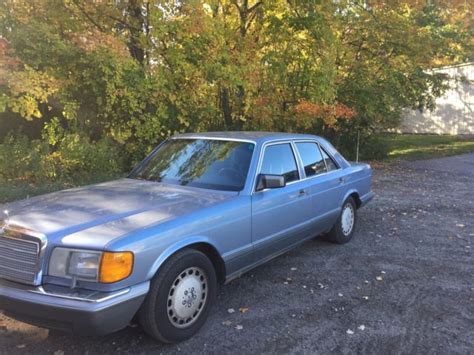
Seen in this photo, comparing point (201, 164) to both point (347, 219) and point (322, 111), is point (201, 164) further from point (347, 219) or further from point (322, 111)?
point (322, 111)

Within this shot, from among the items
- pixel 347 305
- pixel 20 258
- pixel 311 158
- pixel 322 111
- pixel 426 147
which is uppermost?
pixel 322 111

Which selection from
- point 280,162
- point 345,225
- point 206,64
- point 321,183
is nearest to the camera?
point 280,162

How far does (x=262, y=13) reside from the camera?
35.9 feet

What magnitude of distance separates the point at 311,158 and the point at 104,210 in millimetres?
2707

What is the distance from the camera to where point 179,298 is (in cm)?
352

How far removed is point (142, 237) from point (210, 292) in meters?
0.87

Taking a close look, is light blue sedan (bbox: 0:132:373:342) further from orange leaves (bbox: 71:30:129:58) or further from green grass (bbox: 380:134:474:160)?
green grass (bbox: 380:134:474:160)

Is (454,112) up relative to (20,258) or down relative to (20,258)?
up

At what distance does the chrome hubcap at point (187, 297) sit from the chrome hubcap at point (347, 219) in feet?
9.35

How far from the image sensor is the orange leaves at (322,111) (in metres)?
11.2

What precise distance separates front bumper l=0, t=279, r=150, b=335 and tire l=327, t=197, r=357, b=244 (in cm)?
334

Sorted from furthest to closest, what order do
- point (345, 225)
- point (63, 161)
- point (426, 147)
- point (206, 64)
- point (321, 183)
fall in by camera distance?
point (426, 147) → point (63, 161) → point (206, 64) → point (345, 225) → point (321, 183)

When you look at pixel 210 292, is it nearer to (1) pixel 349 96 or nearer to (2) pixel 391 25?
(1) pixel 349 96

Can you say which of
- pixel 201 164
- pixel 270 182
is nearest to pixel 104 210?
pixel 201 164
